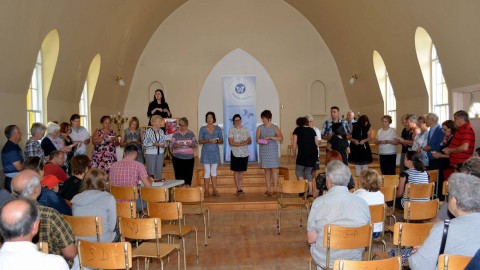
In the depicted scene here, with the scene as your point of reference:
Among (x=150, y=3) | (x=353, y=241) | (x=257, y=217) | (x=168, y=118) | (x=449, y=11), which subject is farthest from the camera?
(x=150, y=3)

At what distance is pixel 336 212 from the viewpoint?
3.73 meters

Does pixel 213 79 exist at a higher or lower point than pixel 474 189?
higher

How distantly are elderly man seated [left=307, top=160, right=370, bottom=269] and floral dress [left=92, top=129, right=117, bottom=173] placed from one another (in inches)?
216

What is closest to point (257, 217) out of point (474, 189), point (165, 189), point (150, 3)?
point (165, 189)

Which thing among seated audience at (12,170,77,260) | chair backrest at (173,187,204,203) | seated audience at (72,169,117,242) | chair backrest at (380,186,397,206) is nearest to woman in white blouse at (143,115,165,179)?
chair backrest at (173,187,204,203)

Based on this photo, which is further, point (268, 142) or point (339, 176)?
point (268, 142)

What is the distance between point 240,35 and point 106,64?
4368mm

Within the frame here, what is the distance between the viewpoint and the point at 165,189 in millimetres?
5953

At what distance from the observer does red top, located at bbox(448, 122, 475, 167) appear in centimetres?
706

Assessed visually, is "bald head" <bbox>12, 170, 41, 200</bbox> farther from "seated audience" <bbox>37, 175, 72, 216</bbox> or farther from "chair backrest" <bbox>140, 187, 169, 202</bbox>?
"chair backrest" <bbox>140, 187, 169, 202</bbox>

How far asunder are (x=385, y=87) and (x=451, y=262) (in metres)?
10.6

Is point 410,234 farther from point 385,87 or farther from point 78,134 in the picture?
point 385,87

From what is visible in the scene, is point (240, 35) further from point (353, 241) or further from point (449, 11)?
point (353, 241)

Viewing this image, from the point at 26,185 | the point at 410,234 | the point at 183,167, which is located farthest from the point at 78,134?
the point at 410,234
